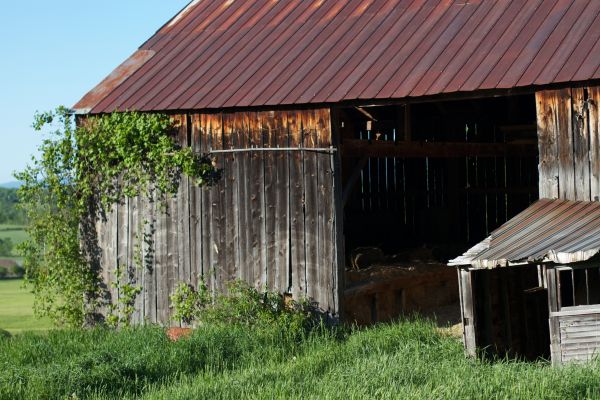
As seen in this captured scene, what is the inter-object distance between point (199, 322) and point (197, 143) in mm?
2624

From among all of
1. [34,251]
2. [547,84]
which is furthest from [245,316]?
[547,84]

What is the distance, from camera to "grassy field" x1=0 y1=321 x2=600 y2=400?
29.9ft

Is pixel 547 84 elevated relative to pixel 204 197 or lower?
elevated

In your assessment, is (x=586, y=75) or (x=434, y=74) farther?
(x=434, y=74)

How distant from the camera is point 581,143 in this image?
39.9 ft

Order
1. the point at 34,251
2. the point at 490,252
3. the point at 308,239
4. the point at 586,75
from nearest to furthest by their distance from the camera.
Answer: the point at 490,252 → the point at 586,75 → the point at 308,239 → the point at 34,251

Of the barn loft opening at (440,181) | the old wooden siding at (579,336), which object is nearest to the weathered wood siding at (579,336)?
the old wooden siding at (579,336)

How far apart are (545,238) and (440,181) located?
9.58 m

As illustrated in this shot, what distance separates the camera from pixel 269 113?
14.4 m

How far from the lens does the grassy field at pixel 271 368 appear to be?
9.12m

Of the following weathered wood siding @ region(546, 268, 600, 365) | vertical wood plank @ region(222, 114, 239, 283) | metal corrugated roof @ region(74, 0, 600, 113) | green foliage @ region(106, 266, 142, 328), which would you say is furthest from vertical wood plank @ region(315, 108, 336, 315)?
weathered wood siding @ region(546, 268, 600, 365)

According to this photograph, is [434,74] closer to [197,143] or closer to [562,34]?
[562,34]

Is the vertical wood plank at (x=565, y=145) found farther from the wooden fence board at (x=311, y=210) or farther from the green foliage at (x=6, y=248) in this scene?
the green foliage at (x=6, y=248)

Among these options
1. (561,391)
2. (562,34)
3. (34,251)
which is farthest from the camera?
(34,251)
